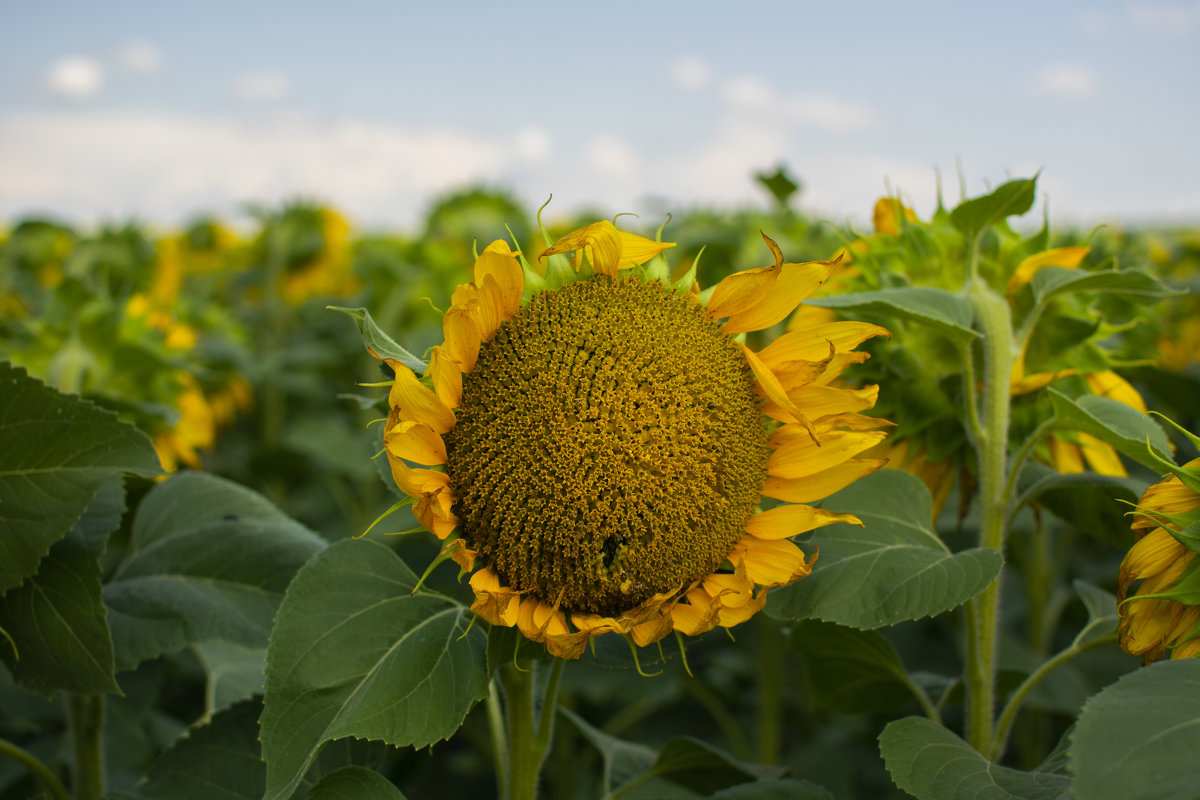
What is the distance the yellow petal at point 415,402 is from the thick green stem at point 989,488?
73cm

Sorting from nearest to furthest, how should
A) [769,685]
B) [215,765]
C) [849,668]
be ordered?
1. [215,765]
2. [849,668]
3. [769,685]

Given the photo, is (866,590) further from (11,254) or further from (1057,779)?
(11,254)

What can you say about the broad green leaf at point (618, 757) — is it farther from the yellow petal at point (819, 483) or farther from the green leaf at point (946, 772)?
the yellow petal at point (819, 483)

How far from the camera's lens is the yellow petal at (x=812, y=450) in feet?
3.31

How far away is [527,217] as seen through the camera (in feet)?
15.5

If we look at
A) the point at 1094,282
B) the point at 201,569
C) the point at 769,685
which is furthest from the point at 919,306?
the point at 769,685

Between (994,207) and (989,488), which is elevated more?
(994,207)

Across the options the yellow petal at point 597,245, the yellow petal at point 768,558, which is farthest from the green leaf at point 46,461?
the yellow petal at point 768,558

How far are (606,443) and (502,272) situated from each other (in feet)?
0.71

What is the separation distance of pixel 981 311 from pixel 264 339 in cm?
396

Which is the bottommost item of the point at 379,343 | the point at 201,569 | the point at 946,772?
the point at 946,772

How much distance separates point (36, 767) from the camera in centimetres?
125

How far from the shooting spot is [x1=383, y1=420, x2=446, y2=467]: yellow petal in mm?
875

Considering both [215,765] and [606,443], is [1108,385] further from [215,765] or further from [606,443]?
[215,765]
